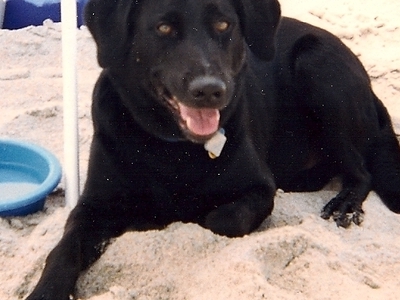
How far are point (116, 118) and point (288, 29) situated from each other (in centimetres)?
93

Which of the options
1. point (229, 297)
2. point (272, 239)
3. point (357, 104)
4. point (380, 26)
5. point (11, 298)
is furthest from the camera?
point (380, 26)

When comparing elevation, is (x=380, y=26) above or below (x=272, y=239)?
below

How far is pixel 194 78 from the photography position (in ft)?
5.62

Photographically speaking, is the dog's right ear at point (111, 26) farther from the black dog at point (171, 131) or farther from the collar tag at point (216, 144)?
the collar tag at point (216, 144)

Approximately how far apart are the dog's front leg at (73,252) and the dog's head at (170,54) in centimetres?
28

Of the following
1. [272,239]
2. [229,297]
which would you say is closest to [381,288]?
[272,239]

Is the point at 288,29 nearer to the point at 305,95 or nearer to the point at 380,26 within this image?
the point at 305,95

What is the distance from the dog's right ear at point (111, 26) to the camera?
5.97 ft

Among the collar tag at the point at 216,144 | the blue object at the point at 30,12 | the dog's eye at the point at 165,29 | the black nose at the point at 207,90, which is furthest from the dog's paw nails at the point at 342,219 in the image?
the blue object at the point at 30,12

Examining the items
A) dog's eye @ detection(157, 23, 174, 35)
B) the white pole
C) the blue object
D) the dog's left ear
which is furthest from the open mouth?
the blue object

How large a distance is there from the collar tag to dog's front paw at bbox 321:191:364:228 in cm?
45

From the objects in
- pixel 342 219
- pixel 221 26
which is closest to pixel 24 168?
pixel 221 26

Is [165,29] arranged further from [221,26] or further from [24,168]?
[24,168]

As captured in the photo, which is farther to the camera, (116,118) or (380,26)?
(380,26)
